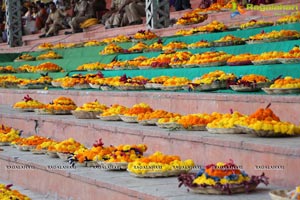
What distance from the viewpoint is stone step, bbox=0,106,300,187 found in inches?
204

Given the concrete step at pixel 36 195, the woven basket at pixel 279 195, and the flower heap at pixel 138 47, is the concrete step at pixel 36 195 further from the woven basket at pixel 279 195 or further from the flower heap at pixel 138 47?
the flower heap at pixel 138 47

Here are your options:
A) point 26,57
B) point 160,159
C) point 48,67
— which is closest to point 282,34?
point 160,159

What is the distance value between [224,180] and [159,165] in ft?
3.43

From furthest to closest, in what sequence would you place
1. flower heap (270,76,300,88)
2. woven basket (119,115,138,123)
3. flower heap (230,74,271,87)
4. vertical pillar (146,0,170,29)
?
vertical pillar (146,0,170,29)
woven basket (119,115,138,123)
flower heap (230,74,271,87)
flower heap (270,76,300,88)

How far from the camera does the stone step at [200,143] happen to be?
17.0ft

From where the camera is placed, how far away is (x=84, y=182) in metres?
6.16

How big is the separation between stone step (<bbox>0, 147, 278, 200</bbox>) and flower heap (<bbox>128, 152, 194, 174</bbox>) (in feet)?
0.24

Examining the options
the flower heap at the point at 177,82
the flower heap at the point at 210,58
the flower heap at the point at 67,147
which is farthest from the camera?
the flower heap at the point at 210,58

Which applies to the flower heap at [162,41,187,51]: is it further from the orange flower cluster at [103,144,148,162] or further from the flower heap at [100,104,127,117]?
the orange flower cluster at [103,144,148,162]

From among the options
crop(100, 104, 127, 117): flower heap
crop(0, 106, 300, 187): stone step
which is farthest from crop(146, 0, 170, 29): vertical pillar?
crop(100, 104, 127, 117): flower heap

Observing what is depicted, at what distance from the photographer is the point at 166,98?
8203mm

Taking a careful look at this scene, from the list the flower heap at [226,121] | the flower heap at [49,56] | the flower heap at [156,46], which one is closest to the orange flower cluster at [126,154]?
the flower heap at [226,121]

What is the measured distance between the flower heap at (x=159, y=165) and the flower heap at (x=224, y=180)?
31.8 inches

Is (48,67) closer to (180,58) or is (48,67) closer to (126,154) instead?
(180,58)
